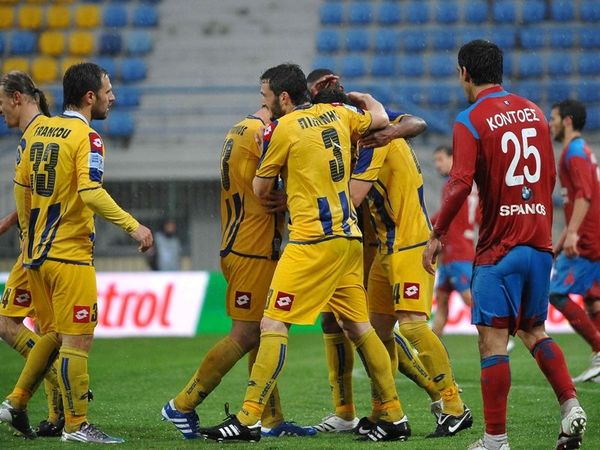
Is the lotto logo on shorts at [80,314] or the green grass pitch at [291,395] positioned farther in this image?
the green grass pitch at [291,395]

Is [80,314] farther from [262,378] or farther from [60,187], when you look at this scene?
[262,378]

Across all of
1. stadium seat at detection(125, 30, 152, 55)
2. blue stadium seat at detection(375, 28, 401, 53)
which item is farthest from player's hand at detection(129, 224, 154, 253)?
stadium seat at detection(125, 30, 152, 55)

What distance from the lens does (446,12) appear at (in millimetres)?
22984

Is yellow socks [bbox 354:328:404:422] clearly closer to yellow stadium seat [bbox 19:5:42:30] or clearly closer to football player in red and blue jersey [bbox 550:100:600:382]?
football player in red and blue jersey [bbox 550:100:600:382]

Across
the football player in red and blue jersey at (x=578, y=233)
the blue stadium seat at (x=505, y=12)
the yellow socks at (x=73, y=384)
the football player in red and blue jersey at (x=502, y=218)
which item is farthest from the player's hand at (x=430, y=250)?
the blue stadium seat at (x=505, y=12)

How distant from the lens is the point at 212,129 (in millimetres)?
21266

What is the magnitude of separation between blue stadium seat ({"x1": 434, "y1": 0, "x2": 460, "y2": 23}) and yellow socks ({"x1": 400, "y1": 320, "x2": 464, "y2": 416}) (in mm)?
16554

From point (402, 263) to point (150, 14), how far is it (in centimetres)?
1796

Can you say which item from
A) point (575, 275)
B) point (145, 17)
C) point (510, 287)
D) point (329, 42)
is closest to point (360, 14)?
point (329, 42)

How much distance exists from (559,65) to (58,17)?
1074 cm

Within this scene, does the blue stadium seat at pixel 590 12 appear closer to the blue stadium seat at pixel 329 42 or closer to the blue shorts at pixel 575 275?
the blue stadium seat at pixel 329 42

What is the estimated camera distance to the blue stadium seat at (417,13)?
2311 centimetres

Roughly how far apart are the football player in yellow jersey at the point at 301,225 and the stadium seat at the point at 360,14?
17.0 m

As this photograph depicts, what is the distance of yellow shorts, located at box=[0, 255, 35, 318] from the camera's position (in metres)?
7.56
